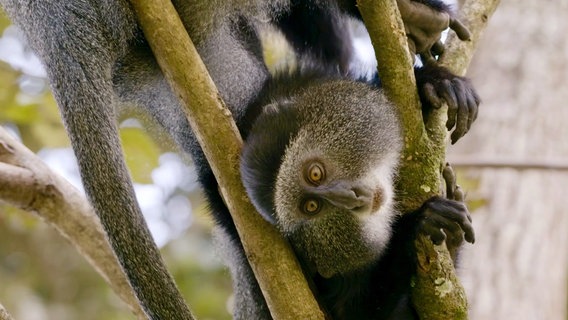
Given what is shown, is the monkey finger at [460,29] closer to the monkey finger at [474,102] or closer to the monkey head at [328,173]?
the monkey finger at [474,102]

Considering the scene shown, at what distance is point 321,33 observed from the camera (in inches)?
147

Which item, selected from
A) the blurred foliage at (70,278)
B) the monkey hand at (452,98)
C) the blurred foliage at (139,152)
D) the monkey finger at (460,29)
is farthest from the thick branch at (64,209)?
the blurred foliage at (70,278)

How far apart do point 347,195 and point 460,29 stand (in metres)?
0.85

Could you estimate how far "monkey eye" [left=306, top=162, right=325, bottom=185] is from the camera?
2555 mm

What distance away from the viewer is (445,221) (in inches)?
98.8

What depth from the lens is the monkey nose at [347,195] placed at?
246cm

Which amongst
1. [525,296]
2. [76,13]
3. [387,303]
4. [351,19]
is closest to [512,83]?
[525,296]

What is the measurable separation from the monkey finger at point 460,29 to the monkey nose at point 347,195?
0.75 metres

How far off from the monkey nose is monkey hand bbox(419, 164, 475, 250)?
0.60 feet

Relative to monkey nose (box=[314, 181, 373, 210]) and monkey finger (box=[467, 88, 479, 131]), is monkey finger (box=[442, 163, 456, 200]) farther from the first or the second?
monkey nose (box=[314, 181, 373, 210])

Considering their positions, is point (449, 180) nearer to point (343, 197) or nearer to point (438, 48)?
point (343, 197)

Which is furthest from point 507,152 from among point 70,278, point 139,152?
point 70,278

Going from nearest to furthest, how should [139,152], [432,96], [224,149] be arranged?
[224,149], [432,96], [139,152]

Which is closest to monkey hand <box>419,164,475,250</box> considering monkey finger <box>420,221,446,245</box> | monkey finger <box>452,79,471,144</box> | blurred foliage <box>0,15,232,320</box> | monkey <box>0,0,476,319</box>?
monkey finger <box>420,221,446,245</box>
